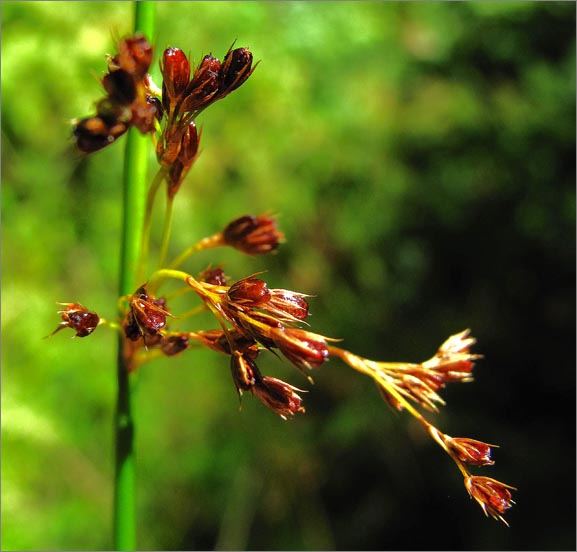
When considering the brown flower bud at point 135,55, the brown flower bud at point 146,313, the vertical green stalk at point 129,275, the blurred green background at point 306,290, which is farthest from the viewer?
the blurred green background at point 306,290

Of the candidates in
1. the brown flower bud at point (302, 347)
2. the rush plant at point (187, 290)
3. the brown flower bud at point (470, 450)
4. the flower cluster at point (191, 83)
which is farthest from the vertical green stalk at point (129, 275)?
the brown flower bud at point (470, 450)

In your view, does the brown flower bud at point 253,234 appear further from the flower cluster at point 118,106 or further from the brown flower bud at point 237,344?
the flower cluster at point 118,106

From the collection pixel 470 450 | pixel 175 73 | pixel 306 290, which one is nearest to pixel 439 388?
pixel 470 450

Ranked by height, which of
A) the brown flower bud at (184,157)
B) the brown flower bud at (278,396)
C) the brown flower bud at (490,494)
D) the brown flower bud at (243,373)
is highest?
the brown flower bud at (184,157)

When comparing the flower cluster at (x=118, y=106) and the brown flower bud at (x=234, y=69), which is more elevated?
the brown flower bud at (x=234, y=69)

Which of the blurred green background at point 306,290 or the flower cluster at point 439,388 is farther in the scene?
the blurred green background at point 306,290

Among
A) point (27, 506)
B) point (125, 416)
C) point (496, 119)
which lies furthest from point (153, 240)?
point (125, 416)

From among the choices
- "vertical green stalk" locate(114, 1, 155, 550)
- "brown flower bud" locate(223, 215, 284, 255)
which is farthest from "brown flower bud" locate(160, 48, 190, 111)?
"brown flower bud" locate(223, 215, 284, 255)

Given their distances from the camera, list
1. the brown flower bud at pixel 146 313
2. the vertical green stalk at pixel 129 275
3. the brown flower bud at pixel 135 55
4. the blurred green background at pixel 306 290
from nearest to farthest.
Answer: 1. the brown flower bud at pixel 135 55
2. the brown flower bud at pixel 146 313
3. the vertical green stalk at pixel 129 275
4. the blurred green background at pixel 306 290

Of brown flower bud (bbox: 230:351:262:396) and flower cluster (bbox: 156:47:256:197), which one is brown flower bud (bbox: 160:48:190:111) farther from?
brown flower bud (bbox: 230:351:262:396)

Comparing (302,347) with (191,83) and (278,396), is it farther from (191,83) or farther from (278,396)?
(191,83)
